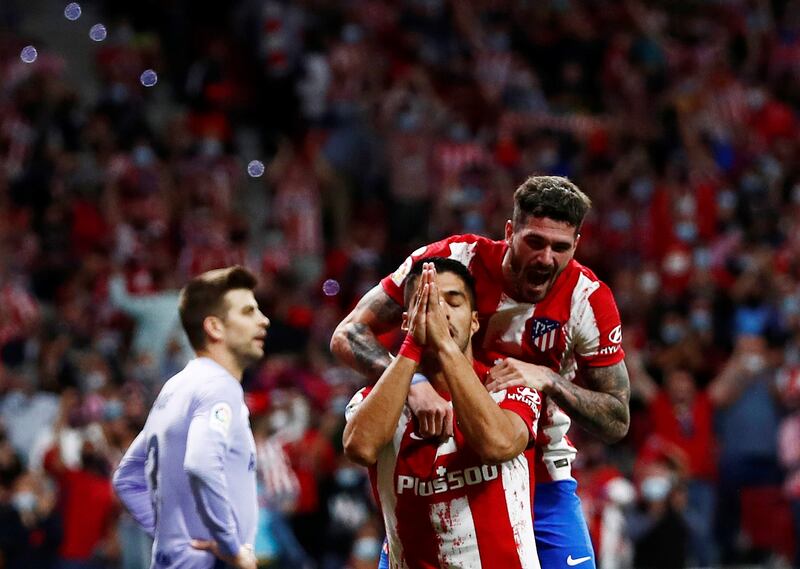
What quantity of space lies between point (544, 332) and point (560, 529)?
84 cm

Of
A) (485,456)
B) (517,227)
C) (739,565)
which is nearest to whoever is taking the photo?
(485,456)

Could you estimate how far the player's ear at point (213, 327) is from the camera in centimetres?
639

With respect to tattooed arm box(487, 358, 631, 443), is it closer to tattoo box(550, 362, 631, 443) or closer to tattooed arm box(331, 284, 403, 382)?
tattoo box(550, 362, 631, 443)

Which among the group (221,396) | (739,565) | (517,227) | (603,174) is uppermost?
(603,174)

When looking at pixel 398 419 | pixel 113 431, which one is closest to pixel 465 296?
pixel 398 419

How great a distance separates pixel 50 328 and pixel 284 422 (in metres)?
2.82

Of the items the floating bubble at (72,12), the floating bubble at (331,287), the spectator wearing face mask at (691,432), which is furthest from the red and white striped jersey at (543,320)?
the floating bubble at (72,12)

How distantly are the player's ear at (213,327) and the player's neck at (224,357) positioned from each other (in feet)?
0.16

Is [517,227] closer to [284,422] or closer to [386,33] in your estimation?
[284,422]

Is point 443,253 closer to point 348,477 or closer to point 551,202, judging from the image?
point 551,202

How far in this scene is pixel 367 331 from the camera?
614cm

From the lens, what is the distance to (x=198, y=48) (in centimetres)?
1780

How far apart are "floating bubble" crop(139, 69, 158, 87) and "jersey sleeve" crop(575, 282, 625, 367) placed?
11999 mm

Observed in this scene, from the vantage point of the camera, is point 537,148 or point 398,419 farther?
point 537,148
